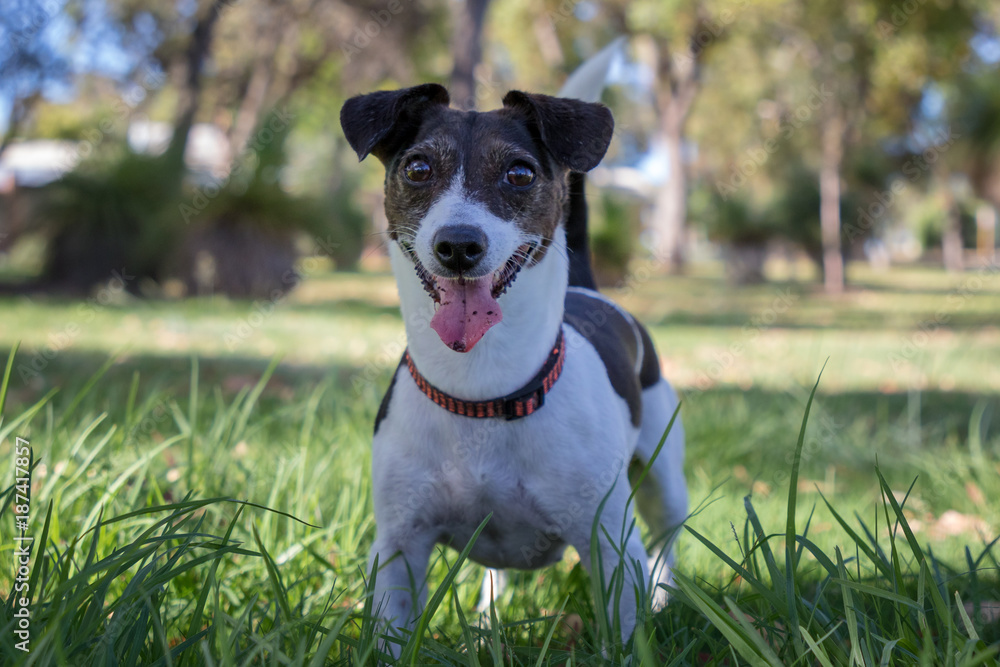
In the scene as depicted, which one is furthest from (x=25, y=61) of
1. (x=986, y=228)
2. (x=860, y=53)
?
(x=986, y=228)

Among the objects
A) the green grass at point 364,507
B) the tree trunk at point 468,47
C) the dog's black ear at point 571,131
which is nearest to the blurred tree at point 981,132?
the green grass at point 364,507

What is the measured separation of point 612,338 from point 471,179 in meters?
0.83

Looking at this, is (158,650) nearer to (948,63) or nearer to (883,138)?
(948,63)

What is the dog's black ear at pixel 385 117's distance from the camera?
224 cm

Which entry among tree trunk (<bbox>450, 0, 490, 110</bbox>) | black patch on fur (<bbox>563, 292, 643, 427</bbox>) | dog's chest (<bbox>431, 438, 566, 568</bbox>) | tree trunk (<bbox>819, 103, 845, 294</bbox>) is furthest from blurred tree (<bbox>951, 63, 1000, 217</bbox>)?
dog's chest (<bbox>431, 438, 566, 568</bbox>)

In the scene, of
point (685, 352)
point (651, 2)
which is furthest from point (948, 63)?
point (685, 352)

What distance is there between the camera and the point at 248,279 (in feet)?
36.6

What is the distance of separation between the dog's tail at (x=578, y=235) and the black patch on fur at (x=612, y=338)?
186mm

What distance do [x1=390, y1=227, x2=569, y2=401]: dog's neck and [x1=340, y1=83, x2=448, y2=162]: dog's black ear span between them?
0.33 metres

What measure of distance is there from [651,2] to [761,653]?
17324 millimetres

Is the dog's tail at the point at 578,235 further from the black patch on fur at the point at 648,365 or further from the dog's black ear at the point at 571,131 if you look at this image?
the dog's black ear at the point at 571,131

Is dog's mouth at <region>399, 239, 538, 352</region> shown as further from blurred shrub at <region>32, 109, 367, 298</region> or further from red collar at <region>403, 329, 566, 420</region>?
blurred shrub at <region>32, 109, 367, 298</region>

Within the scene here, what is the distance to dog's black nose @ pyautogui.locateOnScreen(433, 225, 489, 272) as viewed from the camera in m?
1.89

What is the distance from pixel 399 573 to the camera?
7.02 ft
